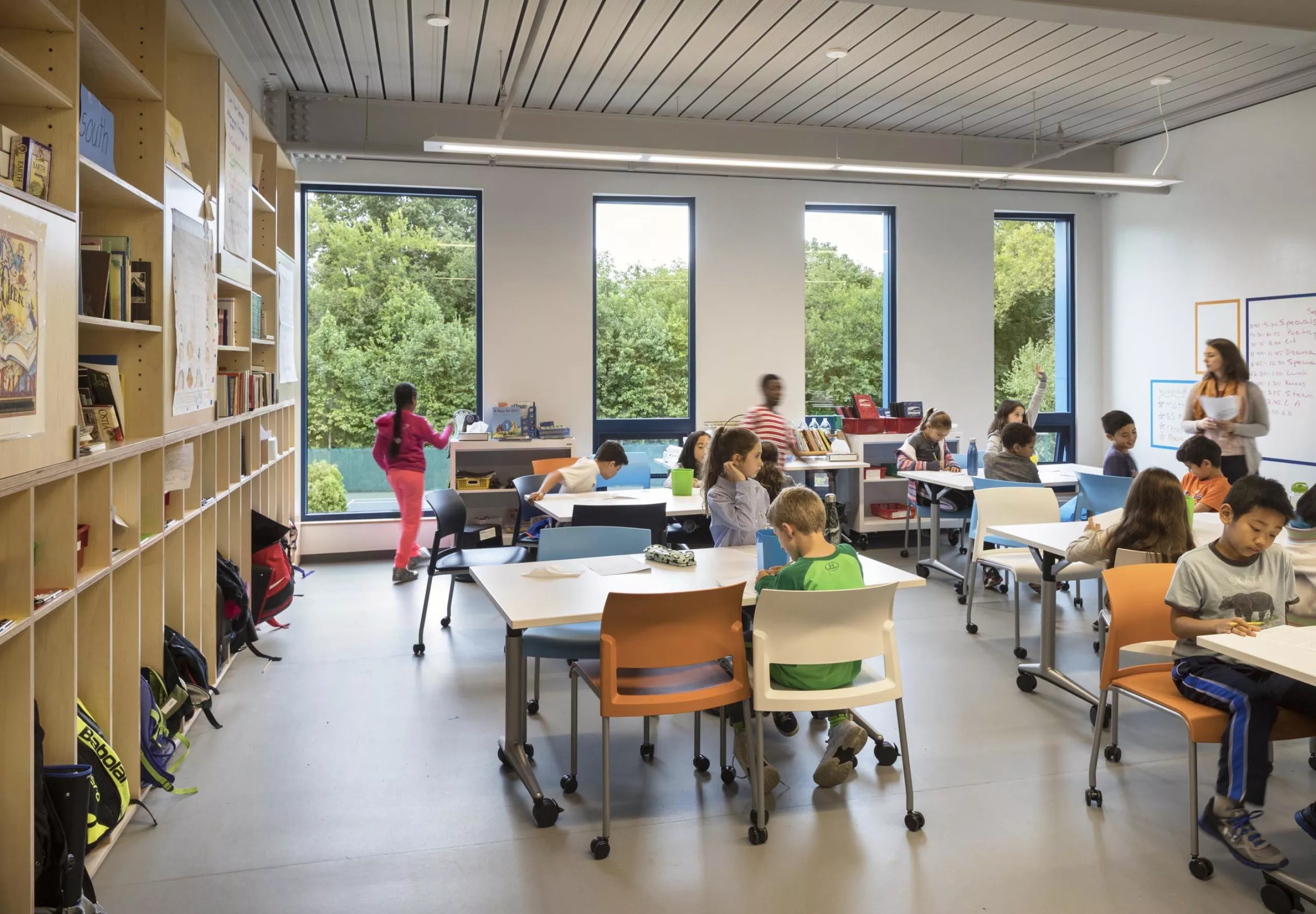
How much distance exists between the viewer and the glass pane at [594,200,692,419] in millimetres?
8328

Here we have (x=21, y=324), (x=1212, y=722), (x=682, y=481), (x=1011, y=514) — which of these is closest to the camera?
(x=21, y=324)

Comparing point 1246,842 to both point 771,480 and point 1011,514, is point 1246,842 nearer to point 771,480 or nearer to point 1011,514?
point 771,480

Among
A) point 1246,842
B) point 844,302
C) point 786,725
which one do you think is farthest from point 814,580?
point 844,302

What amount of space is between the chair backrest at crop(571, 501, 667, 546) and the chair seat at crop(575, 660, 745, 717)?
1.58m

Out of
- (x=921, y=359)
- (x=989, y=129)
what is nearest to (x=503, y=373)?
(x=921, y=359)

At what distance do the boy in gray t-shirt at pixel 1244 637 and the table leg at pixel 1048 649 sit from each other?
3.71ft

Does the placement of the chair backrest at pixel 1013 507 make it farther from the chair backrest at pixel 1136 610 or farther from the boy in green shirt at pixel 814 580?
the boy in green shirt at pixel 814 580

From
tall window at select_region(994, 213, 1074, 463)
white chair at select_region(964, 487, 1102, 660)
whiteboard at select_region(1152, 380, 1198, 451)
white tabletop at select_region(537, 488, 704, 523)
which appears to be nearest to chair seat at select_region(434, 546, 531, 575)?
white tabletop at select_region(537, 488, 704, 523)

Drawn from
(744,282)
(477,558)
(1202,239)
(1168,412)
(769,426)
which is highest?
(1202,239)

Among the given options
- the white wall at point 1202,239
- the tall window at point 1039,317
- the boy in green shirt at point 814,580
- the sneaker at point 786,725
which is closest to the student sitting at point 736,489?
the sneaker at point 786,725

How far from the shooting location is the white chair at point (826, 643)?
298 centimetres

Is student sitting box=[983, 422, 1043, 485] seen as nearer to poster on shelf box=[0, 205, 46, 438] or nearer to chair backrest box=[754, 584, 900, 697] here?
chair backrest box=[754, 584, 900, 697]

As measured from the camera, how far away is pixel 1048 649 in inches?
177

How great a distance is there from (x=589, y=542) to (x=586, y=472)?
5.68 ft
